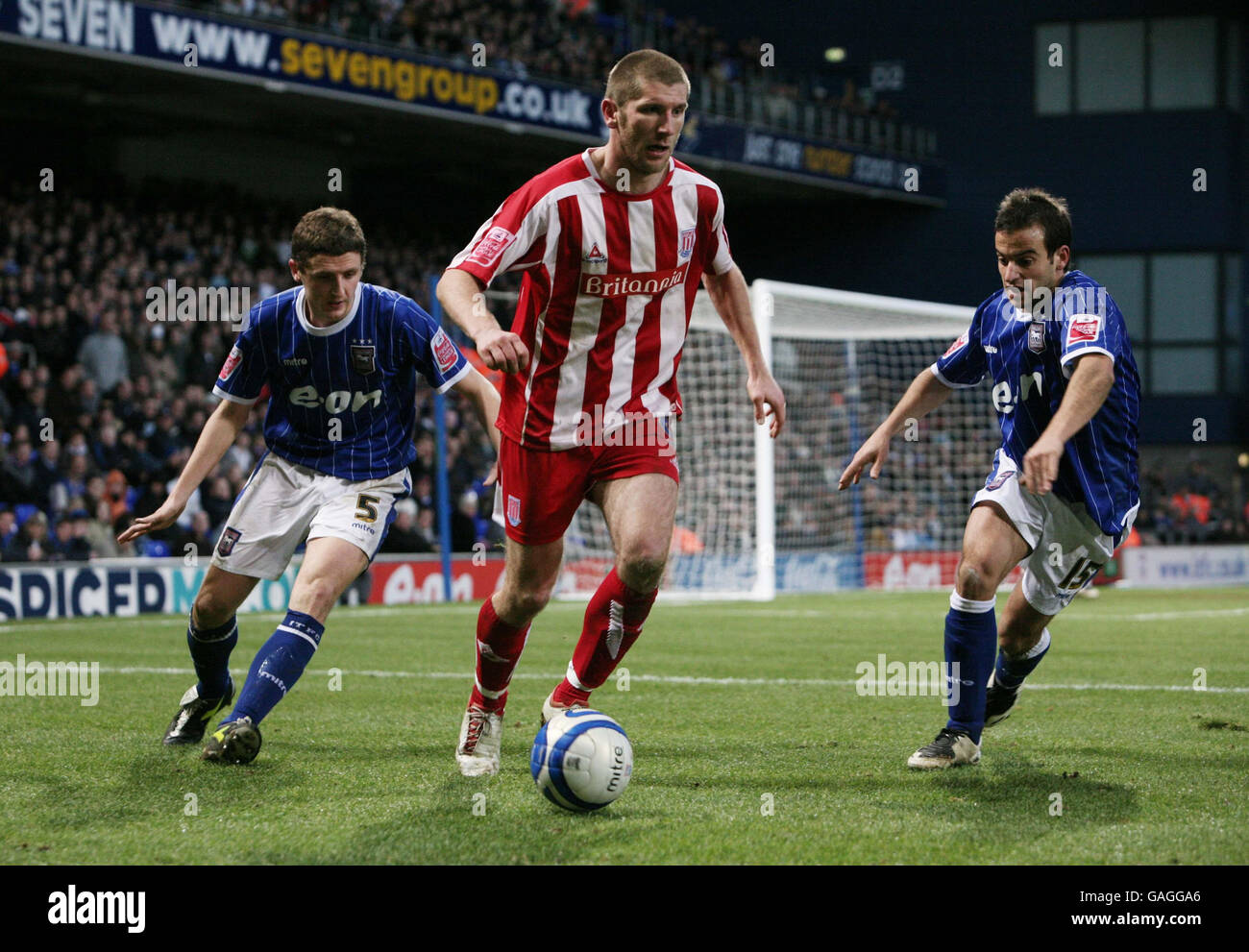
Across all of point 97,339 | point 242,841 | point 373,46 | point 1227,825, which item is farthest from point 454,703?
point 373,46

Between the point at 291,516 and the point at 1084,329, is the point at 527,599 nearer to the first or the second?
the point at 291,516

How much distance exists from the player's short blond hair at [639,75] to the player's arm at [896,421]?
1479 millimetres

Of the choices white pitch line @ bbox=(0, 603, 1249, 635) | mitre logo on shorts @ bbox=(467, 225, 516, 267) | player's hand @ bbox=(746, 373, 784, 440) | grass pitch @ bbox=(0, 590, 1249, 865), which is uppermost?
mitre logo on shorts @ bbox=(467, 225, 516, 267)

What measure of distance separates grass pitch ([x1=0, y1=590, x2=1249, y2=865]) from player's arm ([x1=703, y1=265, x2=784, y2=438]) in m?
1.27

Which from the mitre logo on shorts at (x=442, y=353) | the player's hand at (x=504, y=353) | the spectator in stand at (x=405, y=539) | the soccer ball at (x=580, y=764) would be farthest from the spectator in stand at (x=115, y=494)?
the player's hand at (x=504, y=353)

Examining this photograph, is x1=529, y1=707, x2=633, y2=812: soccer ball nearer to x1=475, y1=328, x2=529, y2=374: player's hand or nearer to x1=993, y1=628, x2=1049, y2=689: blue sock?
x1=475, y1=328, x2=529, y2=374: player's hand

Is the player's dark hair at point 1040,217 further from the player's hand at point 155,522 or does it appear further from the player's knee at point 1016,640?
the player's hand at point 155,522

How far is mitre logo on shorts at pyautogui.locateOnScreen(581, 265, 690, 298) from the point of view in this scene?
16.2 feet

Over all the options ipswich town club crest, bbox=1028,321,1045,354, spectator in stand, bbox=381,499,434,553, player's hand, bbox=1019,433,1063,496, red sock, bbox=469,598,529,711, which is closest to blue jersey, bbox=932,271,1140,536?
ipswich town club crest, bbox=1028,321,1045,354

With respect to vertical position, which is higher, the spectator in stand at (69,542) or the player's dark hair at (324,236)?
the player's dark hair at (324,236)

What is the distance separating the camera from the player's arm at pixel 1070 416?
4344 mm

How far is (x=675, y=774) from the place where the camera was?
5.03 meters

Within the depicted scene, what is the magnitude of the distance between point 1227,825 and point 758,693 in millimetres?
3803

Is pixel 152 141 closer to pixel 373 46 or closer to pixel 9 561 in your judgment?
pixel 373 46
